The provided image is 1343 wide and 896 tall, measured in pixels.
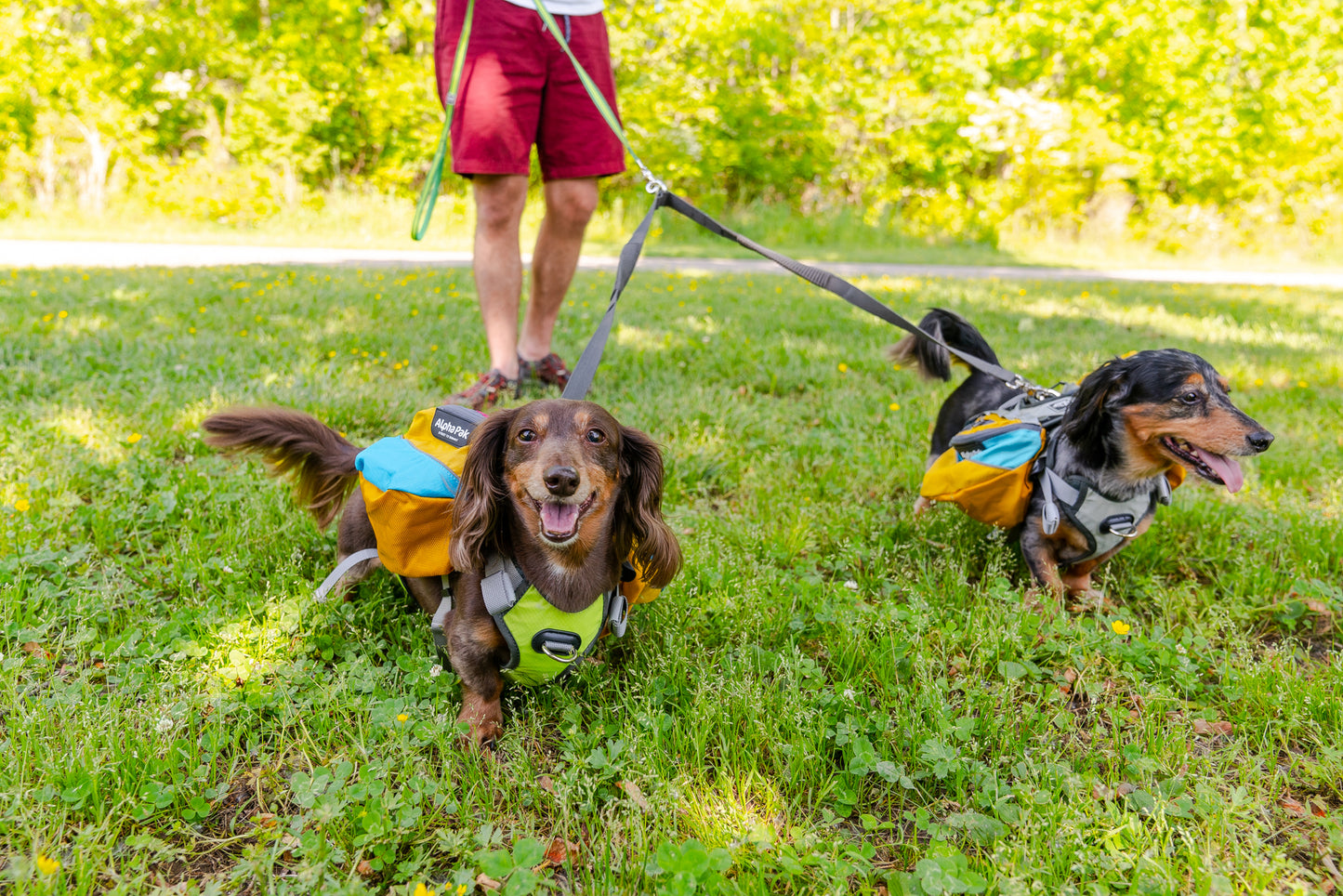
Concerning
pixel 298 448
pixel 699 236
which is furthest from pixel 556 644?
pixel 699 236

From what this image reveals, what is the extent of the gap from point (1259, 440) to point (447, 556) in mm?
2505

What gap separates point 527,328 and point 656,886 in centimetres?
355

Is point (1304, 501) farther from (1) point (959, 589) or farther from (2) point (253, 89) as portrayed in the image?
(2) point (253, 89)

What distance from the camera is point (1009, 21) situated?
18.2 meters

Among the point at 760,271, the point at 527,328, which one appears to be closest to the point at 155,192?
the point at 760,271

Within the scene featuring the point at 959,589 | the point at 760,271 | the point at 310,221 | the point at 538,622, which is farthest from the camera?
the point at 310,221

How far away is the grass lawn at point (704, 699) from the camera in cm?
173

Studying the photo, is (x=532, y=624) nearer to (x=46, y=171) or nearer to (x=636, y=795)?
(x=636, y=795)

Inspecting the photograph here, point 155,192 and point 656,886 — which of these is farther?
point 155,192

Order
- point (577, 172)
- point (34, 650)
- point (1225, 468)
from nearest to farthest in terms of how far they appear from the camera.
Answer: point (34, 650)
point (1225, 468)
point (577, 172)

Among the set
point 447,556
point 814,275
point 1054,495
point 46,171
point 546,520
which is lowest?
point 46,171

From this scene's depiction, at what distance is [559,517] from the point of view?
2.06 meters

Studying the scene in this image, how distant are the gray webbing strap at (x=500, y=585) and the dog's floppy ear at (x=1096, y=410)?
2001 millimetres

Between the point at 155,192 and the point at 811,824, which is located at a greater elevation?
the point at 811,824
